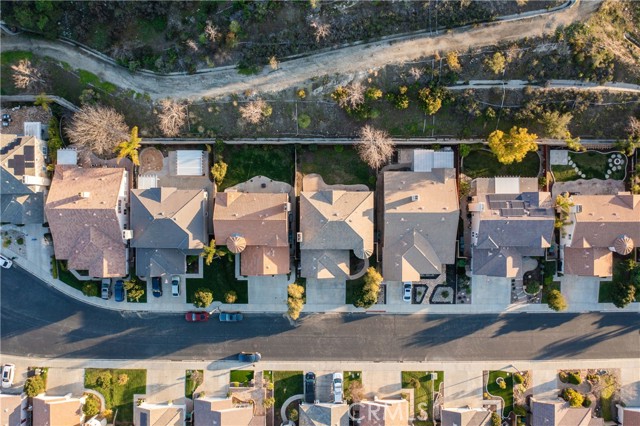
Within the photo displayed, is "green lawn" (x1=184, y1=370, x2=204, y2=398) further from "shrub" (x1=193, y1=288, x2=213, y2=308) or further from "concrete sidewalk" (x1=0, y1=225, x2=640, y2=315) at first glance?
"shrub" (x1=193, y1=288, x2=213, y2=308)

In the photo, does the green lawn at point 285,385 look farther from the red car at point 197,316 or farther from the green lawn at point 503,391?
the green lawn at point 503,391

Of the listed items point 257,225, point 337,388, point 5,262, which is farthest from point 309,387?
point 5,262

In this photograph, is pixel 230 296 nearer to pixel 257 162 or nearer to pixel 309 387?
pixel 309 387

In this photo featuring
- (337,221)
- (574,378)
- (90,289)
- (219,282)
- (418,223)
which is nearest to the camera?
(337,221)

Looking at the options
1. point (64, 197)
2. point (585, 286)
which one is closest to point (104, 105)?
point (64, 197)

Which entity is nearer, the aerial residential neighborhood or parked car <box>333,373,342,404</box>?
the aerial residential neighborhood

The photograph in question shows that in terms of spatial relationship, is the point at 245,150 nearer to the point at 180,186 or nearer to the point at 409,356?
the point at 180,186

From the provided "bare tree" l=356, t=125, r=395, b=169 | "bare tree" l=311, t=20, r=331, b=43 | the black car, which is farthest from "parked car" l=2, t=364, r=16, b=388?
"bare tree" l=311, t=20, r=331, b=43
